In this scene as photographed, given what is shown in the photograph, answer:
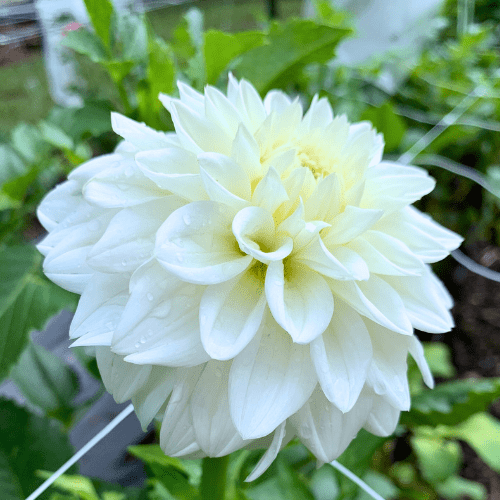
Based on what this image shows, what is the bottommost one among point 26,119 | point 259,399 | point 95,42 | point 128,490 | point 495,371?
point 495,371

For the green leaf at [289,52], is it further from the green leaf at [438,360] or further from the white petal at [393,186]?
the green leaf at [438,360]

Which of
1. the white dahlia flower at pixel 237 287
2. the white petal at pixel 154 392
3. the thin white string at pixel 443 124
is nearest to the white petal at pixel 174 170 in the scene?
the white dahlia flower at pixel 237 287

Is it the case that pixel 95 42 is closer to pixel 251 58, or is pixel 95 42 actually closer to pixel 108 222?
pixel 251 58

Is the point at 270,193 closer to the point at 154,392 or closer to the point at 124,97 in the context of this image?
the point at 154,392

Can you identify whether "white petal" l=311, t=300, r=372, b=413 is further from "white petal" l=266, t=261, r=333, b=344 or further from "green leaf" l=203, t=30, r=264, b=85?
"green leaf" l=203, t=30, r=264, b=85

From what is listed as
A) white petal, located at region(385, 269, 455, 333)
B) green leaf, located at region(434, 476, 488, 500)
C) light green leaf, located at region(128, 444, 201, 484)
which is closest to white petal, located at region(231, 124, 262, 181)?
white petal, located at region(385, 269, 455, 333)

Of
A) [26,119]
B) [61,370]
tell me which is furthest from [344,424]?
[26,119]

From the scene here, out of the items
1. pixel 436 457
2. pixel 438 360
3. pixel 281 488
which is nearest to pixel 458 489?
pixel 436 457
